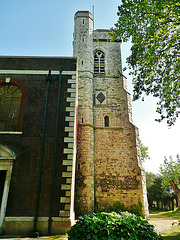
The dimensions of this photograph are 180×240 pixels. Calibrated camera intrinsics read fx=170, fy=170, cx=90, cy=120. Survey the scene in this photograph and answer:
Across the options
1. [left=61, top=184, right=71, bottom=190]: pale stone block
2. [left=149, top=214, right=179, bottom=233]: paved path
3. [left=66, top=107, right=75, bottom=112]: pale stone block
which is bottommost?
[left=149, top=214, right=179, bottom=233]: paved path

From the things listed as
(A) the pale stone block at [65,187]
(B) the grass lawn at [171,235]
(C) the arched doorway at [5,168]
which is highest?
(C) the arched doorway at [5,168]

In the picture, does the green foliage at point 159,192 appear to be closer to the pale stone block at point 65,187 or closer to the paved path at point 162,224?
the paved path at point 162,224

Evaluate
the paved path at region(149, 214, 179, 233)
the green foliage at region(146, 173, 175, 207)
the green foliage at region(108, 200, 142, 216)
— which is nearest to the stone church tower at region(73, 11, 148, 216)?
the green foliage at region(108, 200, 142, 216)

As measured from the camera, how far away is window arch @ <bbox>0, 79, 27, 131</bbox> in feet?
27.6

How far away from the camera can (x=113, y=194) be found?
13070mm

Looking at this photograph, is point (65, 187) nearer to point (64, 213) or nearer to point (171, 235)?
point (64, 213)

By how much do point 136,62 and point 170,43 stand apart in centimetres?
189

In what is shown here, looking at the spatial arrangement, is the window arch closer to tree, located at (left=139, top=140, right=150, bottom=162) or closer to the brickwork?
the brickwork

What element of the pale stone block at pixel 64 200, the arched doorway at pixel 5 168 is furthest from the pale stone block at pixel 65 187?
the arched doorway at pixel 5 168

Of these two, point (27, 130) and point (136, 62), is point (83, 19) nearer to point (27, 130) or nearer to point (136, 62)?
point (136, 62)

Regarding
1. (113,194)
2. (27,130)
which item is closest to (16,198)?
(27,130)

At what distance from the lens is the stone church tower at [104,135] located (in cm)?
1284

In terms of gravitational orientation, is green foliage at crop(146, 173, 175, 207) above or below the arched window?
below

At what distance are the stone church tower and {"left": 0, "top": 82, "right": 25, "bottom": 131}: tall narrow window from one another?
6335mm
